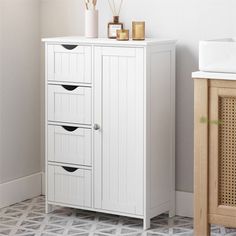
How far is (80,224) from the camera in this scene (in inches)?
141

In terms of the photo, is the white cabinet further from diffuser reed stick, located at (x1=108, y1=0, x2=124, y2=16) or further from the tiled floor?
diffuser reed stick, located at (x1=108, y1=0, x2=124, y2=16)

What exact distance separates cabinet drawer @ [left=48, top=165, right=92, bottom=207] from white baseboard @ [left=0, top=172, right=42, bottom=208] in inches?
12.6

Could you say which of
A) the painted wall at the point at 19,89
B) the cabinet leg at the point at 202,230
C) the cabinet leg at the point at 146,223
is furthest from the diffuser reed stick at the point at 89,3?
the cabinet leg at the point at 202,230

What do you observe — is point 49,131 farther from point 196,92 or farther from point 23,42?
point 196,92

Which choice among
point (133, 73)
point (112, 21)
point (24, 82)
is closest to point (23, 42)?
point (24, 82)

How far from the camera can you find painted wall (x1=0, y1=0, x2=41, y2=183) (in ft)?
12.7

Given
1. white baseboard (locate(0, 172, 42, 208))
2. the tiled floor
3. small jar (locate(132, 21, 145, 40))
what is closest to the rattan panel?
the tiled floor

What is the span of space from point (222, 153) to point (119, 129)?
0.62m

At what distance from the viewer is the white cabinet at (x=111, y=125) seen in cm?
343

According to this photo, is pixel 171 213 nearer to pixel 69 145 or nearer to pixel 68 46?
pixel 69 145

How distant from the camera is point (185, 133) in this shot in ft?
12.2

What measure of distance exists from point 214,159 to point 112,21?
3.72 feet

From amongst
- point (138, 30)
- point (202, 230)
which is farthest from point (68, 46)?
point (202, 230)

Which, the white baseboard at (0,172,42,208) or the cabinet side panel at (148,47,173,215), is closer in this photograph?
the cabinet side panel at (148,47,173,215)
